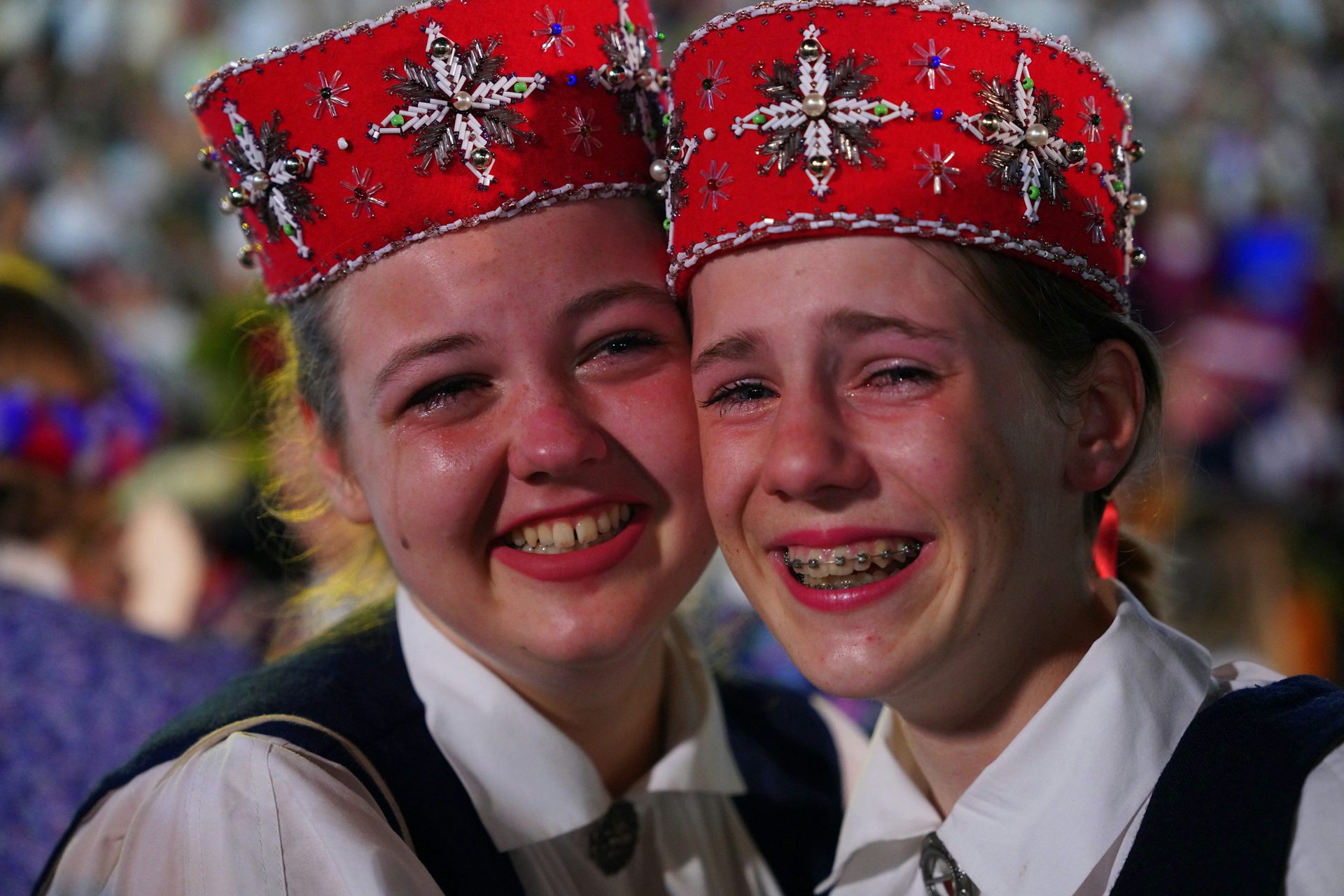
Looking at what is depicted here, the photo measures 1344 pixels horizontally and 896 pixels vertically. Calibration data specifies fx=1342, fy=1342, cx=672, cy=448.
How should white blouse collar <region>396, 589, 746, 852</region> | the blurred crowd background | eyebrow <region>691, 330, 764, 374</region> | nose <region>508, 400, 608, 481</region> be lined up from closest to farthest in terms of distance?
Answer: 1. eyebrow <region>691, 330, 764, 374</region>
2. nose <region>508, 400, 608, 481</region>
3. white blouse collar <region>396, 589, 746, 852</region>
4. the blurred crowd background

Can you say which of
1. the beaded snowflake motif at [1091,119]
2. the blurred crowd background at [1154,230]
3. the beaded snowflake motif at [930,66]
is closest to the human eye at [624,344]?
the beaded snowflake motif at [930,66]

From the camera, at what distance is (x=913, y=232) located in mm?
1500

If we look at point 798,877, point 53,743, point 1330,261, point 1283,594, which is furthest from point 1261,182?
point 53,743

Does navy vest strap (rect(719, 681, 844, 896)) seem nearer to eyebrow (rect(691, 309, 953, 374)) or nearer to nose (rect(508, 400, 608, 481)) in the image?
nose (rect(508, 400, 608, 481))

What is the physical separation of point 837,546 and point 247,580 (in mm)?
3996

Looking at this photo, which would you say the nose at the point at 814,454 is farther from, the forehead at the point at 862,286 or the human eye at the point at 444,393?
the human eye at the point at 444,393

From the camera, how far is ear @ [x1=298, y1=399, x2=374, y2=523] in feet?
6.49

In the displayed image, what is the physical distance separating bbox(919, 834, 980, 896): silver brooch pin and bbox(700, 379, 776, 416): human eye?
0.59 m

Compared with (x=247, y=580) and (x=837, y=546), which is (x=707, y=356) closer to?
(x=837, y=546)

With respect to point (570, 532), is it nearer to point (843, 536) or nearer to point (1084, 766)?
point (843, 536)

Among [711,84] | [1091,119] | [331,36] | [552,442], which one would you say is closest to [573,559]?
[552,442]

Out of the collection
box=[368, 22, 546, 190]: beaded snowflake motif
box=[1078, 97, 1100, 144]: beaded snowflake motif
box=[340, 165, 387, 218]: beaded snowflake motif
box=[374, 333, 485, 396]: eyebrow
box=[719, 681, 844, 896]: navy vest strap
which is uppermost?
box=[368, 22, 546, 190]: beaded snowflake motif

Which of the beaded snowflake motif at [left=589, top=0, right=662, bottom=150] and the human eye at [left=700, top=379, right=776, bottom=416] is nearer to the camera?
the human eye at [left=700, top=379, right=776, bottom=416]

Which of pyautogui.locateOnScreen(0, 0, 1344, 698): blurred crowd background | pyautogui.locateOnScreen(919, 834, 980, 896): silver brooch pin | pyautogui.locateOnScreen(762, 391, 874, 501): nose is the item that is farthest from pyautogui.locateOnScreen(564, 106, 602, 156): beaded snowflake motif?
pyautogui.locateOnScreen(0, 0, 1344, 698): blurred crowd background
